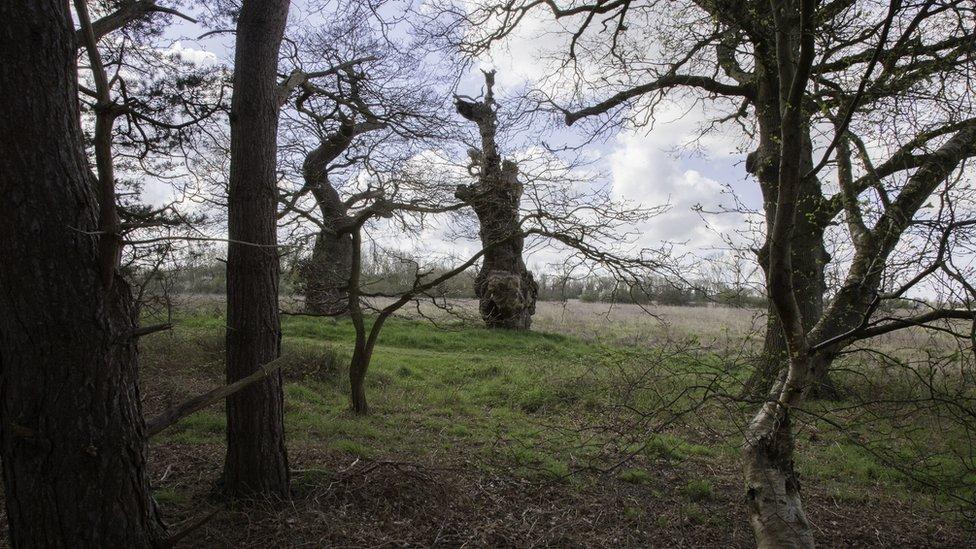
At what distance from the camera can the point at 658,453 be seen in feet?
23.2

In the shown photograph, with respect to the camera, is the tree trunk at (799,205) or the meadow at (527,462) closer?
the meadow at (527,462)

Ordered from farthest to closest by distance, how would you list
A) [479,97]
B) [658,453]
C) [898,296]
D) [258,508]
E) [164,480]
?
[479,97] → [658,453] → [164,480] → [258,508] → [898,296]

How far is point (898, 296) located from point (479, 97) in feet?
27.4

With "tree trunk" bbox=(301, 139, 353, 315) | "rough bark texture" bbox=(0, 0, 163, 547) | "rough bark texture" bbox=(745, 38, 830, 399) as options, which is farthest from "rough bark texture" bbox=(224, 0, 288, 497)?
"rough bark texture" bbox=(745, 38, 830, 399)

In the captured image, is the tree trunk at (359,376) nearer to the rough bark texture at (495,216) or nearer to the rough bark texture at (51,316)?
the rough bark texture at (495,216)

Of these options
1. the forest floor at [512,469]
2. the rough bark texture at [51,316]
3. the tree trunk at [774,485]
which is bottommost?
the forest floor at [512,469]

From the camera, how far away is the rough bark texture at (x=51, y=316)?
2.60 meters

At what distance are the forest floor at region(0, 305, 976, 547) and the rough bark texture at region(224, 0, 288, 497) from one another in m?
0.32

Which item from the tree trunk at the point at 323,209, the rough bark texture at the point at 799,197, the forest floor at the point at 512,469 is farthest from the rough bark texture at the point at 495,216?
the rough bark texture at the point at 799,197

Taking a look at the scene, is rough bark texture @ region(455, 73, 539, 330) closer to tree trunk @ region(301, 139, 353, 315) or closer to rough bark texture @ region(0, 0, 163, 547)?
tree trunk @ region(301, 139, 353, 315)

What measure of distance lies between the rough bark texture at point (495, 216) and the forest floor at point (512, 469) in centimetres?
187

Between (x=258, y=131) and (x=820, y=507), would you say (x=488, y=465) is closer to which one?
(x=820, y=507)

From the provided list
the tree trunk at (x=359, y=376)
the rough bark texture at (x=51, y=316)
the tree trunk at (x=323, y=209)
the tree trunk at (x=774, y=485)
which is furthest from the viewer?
the tree trunk at (x=323, y=209)

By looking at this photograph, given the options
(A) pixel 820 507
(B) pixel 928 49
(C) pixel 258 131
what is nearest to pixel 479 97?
(C) pixel 258 131
